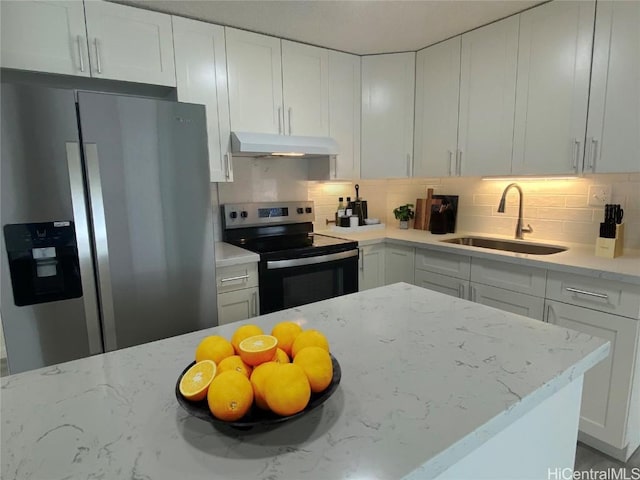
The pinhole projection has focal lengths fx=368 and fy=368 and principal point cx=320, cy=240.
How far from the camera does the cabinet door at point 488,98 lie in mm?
2252

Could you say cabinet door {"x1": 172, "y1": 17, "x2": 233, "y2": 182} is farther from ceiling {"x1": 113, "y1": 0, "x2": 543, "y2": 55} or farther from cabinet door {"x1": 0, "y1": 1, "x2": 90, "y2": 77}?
cabinet door {"x1": 0, "y1": 1, "x2": 90, "y2": 77}

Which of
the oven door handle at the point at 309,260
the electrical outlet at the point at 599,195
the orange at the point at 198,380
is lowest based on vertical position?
the oven door handle at the point at 309,260

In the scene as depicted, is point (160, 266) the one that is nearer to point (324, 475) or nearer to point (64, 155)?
point (64, 155)

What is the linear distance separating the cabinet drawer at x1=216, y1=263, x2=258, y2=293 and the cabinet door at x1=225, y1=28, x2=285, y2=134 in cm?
91

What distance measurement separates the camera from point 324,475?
0.54 metres

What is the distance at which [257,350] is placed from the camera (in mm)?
679

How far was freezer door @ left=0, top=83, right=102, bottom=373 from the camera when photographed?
1.44 metres

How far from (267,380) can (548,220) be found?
2.48 m

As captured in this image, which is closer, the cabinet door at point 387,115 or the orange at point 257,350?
the orange at point 257,350

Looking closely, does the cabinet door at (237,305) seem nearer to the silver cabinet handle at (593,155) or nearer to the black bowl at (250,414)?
the black bowl at (250,414)

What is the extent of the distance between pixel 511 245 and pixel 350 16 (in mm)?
1821

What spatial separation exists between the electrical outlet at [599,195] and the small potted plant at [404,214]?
1265 mm
